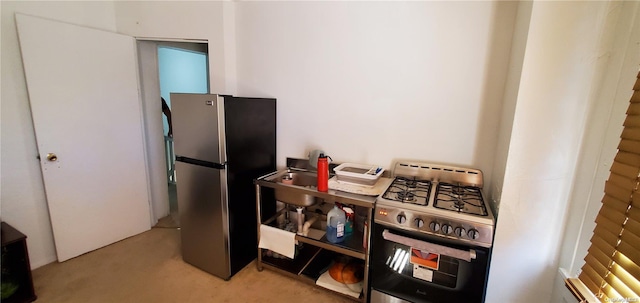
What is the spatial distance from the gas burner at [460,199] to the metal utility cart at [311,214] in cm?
41

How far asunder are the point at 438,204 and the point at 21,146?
2.97 metres

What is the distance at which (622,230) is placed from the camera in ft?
3.03

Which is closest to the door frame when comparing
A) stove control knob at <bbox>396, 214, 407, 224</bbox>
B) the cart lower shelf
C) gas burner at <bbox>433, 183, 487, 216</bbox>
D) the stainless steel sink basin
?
the stainless steel sink basin

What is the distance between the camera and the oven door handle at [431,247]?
134cm

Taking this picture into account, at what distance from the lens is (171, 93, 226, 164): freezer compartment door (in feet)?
5.84

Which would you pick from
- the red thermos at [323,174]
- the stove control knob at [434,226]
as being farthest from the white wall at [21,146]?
the stove control knob at [434,226]

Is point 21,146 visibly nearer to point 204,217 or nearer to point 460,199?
point 204,217

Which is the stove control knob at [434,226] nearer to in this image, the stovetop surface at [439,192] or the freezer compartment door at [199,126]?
the stovetop surface at [439,192]

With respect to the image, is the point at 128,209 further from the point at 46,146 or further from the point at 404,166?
the point at 404,166

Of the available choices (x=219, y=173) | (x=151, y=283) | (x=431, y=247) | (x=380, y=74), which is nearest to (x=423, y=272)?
(x=431, y=247)

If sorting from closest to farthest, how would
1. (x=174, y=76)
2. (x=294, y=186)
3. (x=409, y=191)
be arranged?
(x=409, y=191) → (x=294, y=186) → (x=174, y=76)

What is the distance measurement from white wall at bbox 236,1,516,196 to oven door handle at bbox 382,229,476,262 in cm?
68

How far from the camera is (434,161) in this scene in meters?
1.91

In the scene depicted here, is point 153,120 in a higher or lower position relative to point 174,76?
lower
